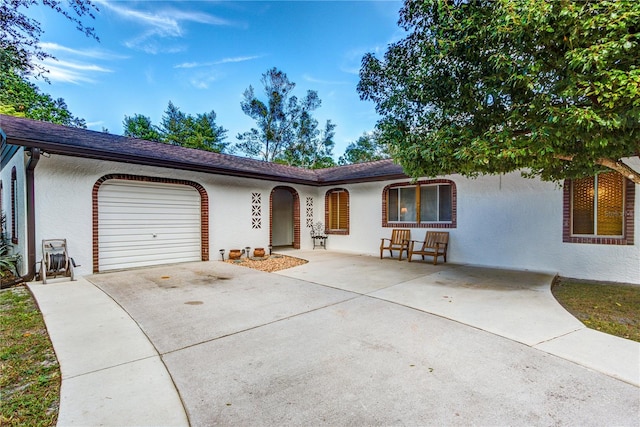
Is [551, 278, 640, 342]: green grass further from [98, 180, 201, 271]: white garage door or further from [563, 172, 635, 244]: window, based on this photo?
[98, 180, 201, 271]: white garage door

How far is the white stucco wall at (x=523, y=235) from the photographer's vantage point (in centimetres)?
629

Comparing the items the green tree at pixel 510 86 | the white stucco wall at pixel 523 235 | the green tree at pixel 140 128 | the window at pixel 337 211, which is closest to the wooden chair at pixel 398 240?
the white stucco wall at pixel 523 235

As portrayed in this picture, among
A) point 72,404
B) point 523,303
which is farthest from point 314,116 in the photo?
point 72,404

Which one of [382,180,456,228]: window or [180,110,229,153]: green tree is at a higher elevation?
[180,110,229,153]: green tree

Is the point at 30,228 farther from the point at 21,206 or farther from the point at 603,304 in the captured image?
the point at 603,304

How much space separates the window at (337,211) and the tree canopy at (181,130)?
1788cm

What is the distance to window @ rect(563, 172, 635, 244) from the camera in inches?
240

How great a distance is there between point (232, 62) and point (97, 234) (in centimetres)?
1057

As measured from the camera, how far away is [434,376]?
2570mm

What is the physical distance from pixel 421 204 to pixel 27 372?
30.3ft

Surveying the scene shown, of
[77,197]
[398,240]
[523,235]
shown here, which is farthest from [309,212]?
[77,197]

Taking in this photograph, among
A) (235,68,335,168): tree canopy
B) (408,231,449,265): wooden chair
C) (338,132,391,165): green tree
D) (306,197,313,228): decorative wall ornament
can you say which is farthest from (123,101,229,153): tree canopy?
(408,231,449,265): wooden chair

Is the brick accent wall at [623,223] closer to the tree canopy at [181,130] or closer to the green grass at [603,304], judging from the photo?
the green grass at [603,304]

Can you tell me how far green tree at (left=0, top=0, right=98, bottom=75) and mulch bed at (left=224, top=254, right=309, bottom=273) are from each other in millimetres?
5840
